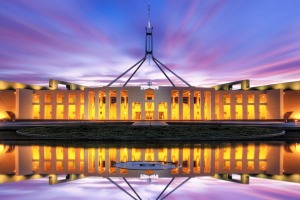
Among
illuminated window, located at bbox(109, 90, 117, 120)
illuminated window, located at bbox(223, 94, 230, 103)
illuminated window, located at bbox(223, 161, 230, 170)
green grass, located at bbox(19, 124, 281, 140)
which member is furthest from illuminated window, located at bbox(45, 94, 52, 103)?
illuminated window, located at bbox(223, 161, 230, 170)

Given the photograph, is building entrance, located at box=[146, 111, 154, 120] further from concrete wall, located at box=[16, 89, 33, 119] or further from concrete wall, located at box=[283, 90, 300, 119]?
concrete wall, located at box=[283, 90, 300, 119]

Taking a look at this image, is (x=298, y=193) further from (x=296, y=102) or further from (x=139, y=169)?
(x=296, y=102)

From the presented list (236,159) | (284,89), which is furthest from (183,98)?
(236,159)

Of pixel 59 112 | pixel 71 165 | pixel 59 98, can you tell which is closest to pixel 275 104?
pixel 59 98

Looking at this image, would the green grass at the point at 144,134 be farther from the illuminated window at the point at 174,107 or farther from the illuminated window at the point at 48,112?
the illuminated window at the point at 48,112

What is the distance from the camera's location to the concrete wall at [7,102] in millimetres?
62062

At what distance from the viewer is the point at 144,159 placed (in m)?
15.4

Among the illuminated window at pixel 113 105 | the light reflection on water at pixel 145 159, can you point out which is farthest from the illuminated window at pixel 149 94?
the light reflection on water at pixel 145 159

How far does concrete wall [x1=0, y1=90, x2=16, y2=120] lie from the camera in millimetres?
62062

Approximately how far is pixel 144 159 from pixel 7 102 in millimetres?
53068

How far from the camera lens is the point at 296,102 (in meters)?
61.8

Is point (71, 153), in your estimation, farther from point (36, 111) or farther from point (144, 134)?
point (36, 111)

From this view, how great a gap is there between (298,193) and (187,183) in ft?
9.89

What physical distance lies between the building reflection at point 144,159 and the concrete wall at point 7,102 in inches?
1823
